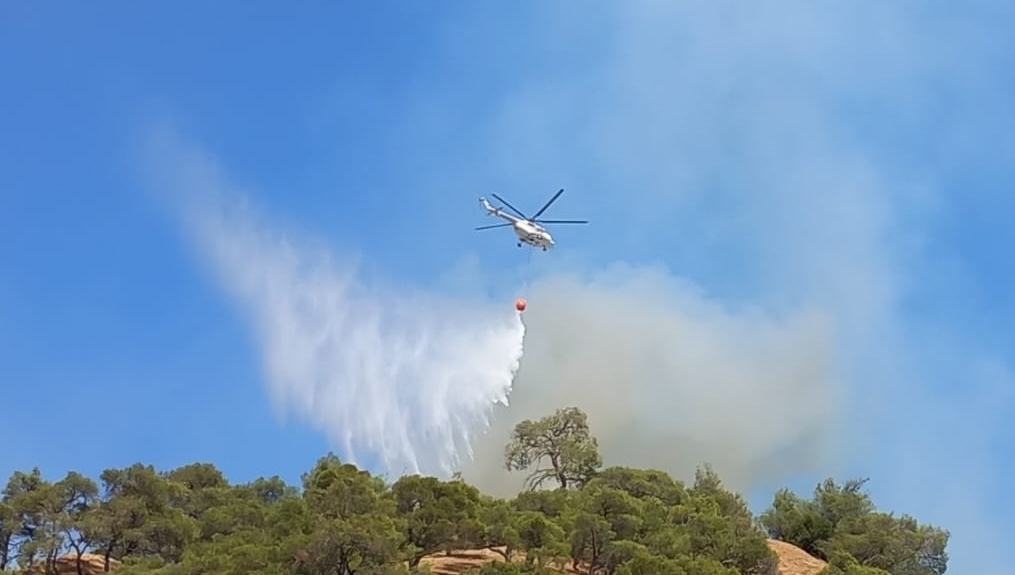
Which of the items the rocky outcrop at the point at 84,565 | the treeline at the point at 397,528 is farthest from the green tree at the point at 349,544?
the rocky outcrop at the point at 84,565

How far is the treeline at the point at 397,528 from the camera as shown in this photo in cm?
5988

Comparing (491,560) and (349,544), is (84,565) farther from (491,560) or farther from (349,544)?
(349,544)

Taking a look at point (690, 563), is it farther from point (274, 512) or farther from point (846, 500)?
point (846, 500)

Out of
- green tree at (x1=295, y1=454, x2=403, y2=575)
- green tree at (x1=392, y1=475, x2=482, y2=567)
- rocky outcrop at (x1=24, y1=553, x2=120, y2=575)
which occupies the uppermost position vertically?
rocky outcrop at (x1=24, y1=553, x2=120, y2=575)

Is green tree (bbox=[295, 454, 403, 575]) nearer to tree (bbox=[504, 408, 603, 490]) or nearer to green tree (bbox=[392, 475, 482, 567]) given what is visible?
green tree (bbox=[392, 475, 482, 567])

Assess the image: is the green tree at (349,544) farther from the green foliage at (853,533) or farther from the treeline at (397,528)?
the green foliage at (853,533)

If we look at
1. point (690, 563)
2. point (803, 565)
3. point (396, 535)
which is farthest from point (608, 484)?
point (396, 535)

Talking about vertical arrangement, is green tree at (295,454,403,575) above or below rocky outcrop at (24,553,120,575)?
below

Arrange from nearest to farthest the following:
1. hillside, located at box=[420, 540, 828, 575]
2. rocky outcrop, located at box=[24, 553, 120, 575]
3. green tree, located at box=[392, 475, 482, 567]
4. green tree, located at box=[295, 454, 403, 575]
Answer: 1. green tree, located at box=[295, 454, 403, 575]
2. green tree, located at box=[392, 475, 482, 567]
3. hillside, located at box=[420, 540, 828, 575]
4. rocky outcrop, located at box=[24, 553, 120, 575]

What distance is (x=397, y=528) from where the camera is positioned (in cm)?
6462

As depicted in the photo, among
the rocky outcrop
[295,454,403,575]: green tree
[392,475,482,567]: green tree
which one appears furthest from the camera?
the rocky outcrop

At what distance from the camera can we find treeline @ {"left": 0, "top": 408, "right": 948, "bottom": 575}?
59.9 m

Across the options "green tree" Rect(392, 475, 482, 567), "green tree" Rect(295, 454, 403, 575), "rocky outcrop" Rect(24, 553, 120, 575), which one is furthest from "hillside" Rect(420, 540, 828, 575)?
"rocky outcrop" Rect(24, 553, 120, 575)

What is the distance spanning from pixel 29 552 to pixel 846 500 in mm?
73756
